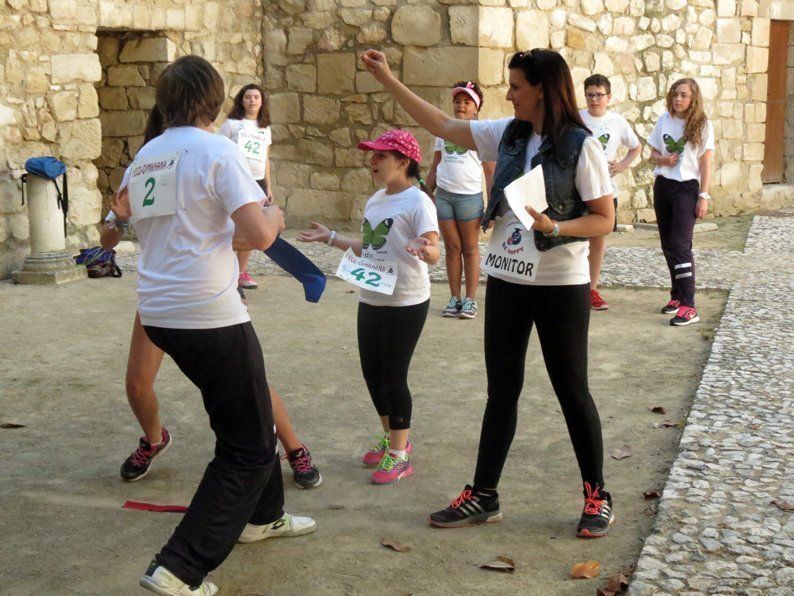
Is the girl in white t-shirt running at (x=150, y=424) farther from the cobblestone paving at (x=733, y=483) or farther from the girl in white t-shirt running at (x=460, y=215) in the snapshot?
the girl in white t-shirt running at (x=460, y=215)

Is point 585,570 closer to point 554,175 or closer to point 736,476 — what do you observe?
point 736,476

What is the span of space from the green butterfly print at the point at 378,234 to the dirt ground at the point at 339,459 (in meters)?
0.91

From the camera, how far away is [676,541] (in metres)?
3.38

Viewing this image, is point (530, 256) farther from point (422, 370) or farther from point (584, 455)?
point (422, 370)

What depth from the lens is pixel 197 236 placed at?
9.84ft

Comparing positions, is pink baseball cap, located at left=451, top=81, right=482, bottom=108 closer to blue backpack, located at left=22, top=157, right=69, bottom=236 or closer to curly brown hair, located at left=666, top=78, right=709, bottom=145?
curly brown hair, located at left=666, top=78, right=709, bottom=145

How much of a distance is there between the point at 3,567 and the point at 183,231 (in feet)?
4.13

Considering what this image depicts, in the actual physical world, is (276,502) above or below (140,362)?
below

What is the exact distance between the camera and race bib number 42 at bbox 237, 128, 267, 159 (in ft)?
26.6

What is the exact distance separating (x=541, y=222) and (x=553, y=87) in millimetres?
439

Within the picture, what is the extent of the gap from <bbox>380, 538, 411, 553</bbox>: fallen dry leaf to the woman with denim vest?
0.66 feet

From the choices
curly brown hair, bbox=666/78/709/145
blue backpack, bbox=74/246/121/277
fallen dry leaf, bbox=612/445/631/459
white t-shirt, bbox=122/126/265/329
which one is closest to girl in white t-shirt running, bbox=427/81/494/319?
curly brown hair, bbox=666/78/709/145

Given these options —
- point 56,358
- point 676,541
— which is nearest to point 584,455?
point 676,541

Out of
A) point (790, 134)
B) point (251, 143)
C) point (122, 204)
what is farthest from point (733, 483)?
point (790, 134)
